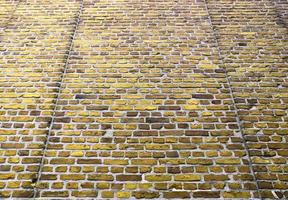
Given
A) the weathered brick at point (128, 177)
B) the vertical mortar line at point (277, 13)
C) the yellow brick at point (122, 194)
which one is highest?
the vertical mortar line at point (277, 13)

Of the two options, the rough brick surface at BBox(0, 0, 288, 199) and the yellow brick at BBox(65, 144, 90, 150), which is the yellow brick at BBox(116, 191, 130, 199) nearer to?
the rough brick surface at BBox(0, 0, 288, 199)

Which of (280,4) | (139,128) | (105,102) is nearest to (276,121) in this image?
(139,128)

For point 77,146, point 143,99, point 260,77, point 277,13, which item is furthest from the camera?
point 277,13

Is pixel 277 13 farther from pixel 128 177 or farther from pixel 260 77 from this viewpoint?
pixel 128 177

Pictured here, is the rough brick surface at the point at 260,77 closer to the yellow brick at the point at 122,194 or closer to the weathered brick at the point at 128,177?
the weathered brick at the point at 128,177

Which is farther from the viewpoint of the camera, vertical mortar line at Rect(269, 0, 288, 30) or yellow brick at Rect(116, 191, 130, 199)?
vertical mortar line at Rect(269, 0, 288, 30)

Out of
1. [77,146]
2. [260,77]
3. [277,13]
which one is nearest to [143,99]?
[77,146]

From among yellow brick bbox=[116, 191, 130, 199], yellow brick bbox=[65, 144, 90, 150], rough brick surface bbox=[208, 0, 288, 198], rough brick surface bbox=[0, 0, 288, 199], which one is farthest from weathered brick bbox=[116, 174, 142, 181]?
rough brick surface bbox=[208, 0, 288, 198]

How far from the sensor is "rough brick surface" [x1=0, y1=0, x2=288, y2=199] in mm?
2805

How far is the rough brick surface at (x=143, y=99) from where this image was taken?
2805 mm

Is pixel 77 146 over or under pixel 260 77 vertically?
under

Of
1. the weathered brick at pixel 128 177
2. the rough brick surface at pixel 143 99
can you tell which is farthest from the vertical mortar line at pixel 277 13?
the weathered brick at pixel 128 177

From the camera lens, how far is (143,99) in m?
3.35

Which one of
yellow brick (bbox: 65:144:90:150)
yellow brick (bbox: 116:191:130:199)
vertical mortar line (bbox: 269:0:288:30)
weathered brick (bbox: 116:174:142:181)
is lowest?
yellow brick (bbox: 116:191:130:199)
